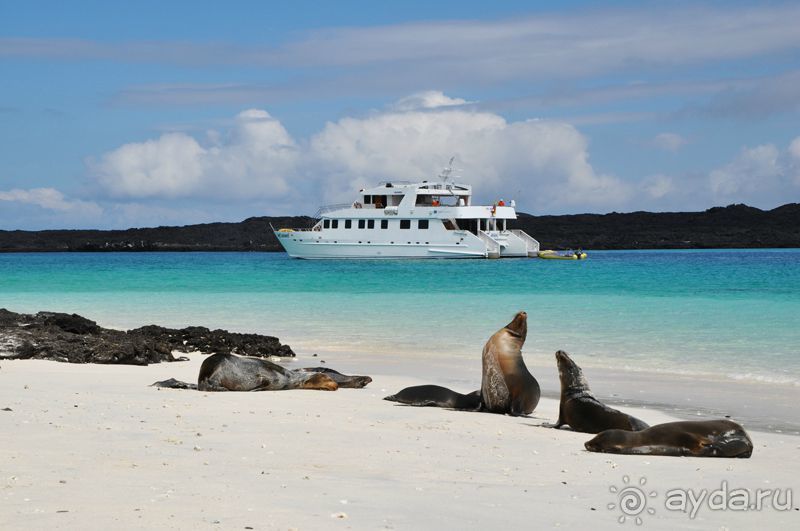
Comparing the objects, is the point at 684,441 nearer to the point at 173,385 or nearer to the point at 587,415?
the point at 587,415

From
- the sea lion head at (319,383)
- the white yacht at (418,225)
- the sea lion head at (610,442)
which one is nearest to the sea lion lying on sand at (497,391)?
the sea lion head at (319,383)

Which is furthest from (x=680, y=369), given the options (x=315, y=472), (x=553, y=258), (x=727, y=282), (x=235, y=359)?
(x=553, y=258)

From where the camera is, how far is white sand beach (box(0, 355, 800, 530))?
13.6 feet

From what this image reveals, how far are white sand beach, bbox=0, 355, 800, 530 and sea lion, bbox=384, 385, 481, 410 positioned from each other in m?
0.22

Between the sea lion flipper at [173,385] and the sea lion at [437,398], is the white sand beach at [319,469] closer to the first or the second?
the sea lion at [437,398]

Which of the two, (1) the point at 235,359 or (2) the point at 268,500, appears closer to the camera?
(2) the point at 268,500

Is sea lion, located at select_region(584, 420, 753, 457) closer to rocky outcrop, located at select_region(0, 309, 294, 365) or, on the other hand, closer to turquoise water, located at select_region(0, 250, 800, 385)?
turquoise water, located at select_region(0, 250, 800, 385)

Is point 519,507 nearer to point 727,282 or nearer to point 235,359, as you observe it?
point 235,359

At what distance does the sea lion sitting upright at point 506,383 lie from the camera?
25.7 ft

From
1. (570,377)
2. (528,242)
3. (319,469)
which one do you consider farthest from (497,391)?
(528,242)

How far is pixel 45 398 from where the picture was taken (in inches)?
287

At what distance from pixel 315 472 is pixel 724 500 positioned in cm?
194

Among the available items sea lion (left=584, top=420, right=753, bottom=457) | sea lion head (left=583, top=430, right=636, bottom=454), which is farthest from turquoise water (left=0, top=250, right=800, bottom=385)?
sea lion head (left=583, top=430, right=636, bottom=454)

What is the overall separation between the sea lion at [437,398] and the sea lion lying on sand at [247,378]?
0.96 meters
